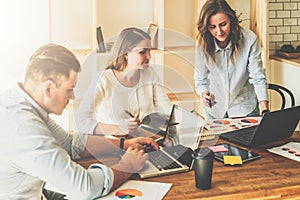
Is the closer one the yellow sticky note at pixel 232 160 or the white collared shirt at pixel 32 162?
the white collared shirt at pixel 32 162

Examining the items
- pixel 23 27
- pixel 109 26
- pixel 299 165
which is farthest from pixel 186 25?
pixel 299 165

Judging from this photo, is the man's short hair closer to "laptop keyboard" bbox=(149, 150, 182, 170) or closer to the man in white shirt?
the man in white shirt

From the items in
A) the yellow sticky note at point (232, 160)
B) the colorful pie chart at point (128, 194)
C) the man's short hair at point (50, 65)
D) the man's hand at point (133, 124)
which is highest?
the man's short hair at point (50, 65)

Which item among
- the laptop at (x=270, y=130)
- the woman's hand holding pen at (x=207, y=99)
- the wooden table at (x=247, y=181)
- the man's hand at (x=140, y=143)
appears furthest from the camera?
the woman's hand holding pen at (x=207, y=99)

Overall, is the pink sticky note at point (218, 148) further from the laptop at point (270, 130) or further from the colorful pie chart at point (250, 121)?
the colorful pie chart at point (250, 121)

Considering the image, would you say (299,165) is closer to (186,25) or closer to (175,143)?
(175,143)

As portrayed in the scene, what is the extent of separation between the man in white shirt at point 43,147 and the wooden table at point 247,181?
0.18 m

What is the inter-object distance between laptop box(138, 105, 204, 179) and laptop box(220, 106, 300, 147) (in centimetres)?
16

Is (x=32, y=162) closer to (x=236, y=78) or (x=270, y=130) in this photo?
(x=270, y=130)

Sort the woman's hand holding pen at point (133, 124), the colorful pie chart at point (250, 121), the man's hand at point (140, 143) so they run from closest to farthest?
1. the man's hand at point (140, 143)
2. the woman's hand holding pen at point (133, 124)
3. the colorful pie chart at point (250, 121)

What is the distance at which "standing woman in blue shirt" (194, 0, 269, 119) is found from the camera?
277 cm

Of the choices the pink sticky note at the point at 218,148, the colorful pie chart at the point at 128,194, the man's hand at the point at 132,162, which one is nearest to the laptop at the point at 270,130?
the pink sticky note at the point at 218,148

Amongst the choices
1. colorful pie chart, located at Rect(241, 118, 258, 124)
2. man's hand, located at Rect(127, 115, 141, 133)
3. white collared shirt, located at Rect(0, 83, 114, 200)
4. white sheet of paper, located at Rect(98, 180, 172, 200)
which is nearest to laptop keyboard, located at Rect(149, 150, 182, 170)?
white sheet of paper, located at Rect(98, 180, 172, 200)

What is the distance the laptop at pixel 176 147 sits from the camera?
1.60m
